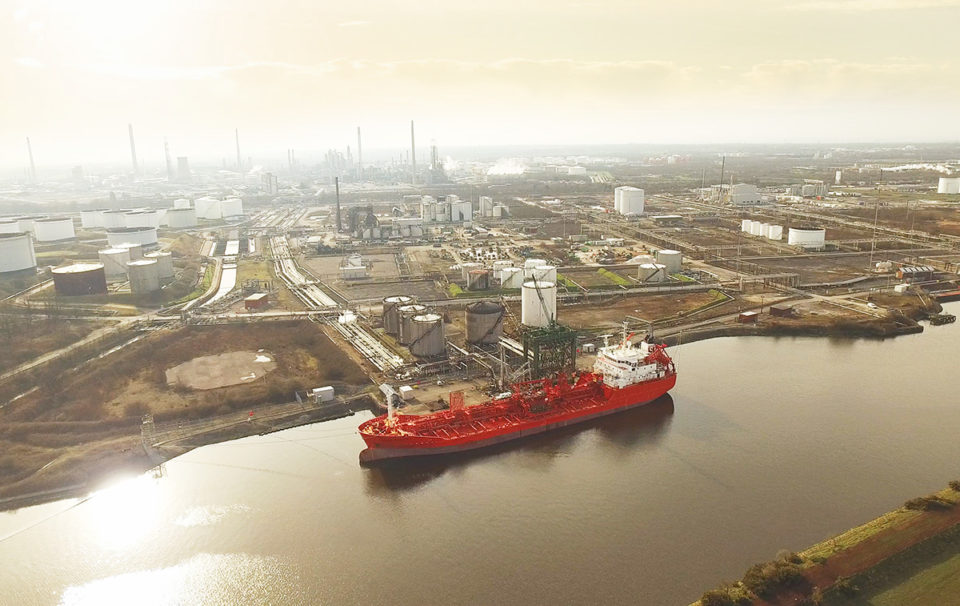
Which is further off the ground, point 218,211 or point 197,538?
point 218,211

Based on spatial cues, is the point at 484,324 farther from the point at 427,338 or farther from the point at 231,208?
the point at 231,208

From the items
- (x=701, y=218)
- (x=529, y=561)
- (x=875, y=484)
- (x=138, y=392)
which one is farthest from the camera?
(x=701, y=218)

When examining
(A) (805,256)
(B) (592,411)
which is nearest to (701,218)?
(A) (805,256)

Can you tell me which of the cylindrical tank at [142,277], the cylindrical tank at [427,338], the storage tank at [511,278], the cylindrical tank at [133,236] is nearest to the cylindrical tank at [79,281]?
the cylindrical tank at [142,277]

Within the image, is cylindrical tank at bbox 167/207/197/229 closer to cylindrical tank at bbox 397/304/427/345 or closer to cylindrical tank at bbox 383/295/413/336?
cylindrical tank at bbox 383/295/413/336

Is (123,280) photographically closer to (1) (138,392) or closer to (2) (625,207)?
(1) (138,392)

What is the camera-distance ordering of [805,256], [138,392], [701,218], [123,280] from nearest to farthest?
[138,392]
[123,280]
[805,256]
[701,218]
